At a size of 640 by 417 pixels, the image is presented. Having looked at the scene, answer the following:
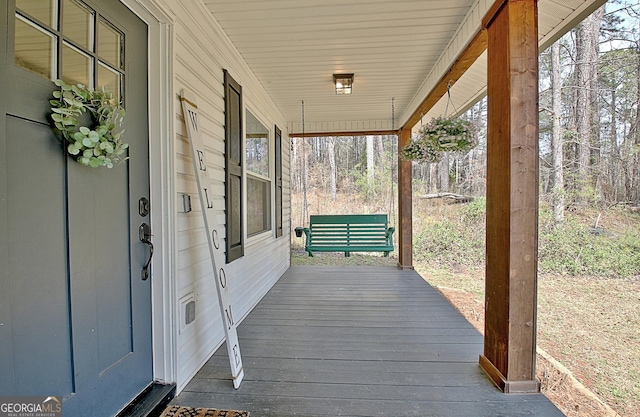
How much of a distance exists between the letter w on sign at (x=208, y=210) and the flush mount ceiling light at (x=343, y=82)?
1.83 metres

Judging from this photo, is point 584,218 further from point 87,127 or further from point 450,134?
point 87,127

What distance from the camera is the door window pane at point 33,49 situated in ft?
3.33

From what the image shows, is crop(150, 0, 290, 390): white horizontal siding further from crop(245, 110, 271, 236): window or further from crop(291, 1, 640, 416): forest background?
crop(291, 1, 640, 416): forest background

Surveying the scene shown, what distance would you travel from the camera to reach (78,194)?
4.06ft

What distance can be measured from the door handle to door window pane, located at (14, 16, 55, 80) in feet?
2.48

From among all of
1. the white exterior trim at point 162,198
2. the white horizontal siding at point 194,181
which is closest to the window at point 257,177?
the white horizontal siding at point 194,181

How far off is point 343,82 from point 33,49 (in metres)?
2.77

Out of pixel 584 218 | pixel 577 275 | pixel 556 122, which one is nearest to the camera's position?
pixel 577 275

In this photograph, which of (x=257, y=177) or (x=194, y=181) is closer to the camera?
(x=194, y=181)

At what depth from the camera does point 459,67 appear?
2.62m

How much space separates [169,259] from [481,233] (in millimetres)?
7404

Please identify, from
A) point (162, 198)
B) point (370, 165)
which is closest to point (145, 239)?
point (162, 198)

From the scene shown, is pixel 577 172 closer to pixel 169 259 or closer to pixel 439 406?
pixel 439 406

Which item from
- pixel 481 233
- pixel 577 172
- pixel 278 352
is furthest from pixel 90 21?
pixel 577 172
